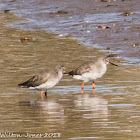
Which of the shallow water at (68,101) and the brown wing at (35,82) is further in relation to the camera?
the brown wing at (35,82)

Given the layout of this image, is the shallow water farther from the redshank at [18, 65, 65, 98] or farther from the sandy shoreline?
the sandy shoreline

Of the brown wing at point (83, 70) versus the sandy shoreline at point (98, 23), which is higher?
the brown wing at point (83, 70)

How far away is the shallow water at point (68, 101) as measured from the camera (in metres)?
9.15

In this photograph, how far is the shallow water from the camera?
915 centimetres

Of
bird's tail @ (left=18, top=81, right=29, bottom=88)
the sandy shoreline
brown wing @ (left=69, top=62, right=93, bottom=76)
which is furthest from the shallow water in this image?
the sandy shoreline

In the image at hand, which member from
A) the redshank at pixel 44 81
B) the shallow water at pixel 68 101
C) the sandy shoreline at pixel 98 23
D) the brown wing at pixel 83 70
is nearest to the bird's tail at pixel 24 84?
the redshank at pixel 44 81

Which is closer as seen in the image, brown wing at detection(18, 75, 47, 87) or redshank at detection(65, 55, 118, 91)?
brown wing at detection(18, 75, 47, 87)

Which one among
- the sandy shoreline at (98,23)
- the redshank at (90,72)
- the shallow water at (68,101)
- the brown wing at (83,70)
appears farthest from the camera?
the sandy shoreline at (98,23)

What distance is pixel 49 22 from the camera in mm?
23859

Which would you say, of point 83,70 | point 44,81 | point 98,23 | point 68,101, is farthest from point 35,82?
point 98,23

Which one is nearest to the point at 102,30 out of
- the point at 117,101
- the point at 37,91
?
the point at 37,91

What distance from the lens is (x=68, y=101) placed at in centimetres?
1161

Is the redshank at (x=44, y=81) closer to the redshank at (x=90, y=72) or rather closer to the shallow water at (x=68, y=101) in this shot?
the shallow water at (x=68, y=101)

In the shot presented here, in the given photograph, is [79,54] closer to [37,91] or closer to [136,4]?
[37,91]
